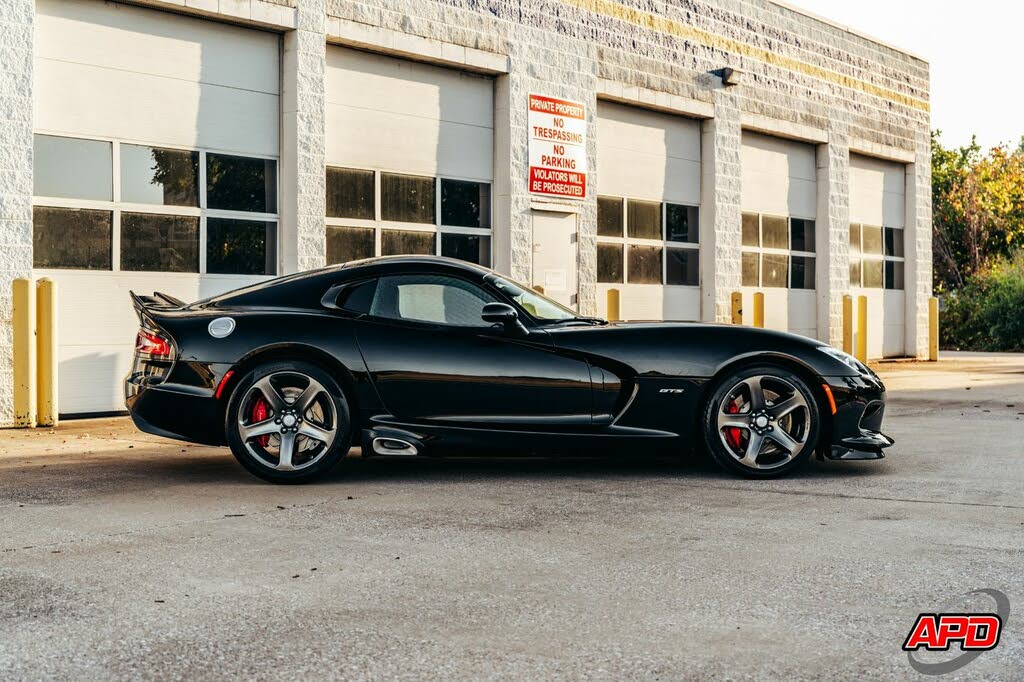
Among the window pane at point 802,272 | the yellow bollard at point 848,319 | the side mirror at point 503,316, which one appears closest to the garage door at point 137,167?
the side mirror at point 503,316

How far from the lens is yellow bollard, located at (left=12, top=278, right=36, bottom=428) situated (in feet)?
33.2

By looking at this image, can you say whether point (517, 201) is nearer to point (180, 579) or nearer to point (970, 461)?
point (970, 461)

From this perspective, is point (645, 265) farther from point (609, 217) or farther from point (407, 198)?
point (407, 198)

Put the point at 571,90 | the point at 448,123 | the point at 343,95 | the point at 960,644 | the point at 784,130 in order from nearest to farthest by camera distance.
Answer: the point at 960,644
the point at 343,95
the point at 448,123
the point at 571,90
the point at 784,130

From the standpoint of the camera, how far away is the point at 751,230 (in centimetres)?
1923

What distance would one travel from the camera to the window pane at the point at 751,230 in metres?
19.1

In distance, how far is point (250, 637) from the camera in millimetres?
3533

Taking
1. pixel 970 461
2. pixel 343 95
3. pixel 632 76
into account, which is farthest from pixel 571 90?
pixel 970 461

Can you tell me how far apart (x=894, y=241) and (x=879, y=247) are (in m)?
0.71

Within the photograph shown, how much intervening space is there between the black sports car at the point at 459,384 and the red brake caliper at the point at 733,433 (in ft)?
0.04

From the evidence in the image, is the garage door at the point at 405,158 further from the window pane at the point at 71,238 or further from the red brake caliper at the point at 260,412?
the red brake caliper at the point at 260,412

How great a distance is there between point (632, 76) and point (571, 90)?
4.48 feet

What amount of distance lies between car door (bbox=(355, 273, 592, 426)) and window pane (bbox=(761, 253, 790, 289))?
1344 centimetres

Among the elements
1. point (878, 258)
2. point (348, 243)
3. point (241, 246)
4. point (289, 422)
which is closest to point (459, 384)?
point (289, 422)
